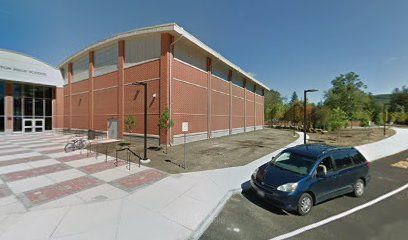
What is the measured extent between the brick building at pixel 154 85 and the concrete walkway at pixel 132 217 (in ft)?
33.3

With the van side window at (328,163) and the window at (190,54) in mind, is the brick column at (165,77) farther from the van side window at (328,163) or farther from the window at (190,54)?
the van side window at (328,163)

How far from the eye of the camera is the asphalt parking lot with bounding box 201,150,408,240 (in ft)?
15.3

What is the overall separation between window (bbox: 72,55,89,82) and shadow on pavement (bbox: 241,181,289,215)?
26.7 meters

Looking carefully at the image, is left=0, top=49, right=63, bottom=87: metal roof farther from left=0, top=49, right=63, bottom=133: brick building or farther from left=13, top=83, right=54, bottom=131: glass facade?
left=13, top=83, right=54, bottom=131: glass facade

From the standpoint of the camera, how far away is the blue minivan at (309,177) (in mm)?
5531

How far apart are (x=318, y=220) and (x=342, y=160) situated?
2.47 m

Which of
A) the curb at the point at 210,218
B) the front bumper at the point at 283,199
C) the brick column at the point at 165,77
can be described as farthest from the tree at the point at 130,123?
the front bumper at the point at 283,199

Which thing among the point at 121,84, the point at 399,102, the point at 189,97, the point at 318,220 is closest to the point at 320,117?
the point at 189,97

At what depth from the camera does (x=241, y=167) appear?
10367 mm

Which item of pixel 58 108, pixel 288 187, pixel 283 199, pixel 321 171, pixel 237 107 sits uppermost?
pixel 237 107

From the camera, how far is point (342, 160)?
263 inches

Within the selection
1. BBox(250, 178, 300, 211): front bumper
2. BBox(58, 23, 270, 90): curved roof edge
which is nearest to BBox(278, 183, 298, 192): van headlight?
BBox(250, 178, 300, 211): front bumper

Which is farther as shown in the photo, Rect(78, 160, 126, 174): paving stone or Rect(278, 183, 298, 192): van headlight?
Rect(78, 160, 126, 174): paving stone

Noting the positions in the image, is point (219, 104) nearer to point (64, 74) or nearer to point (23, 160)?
point (23, 160)
